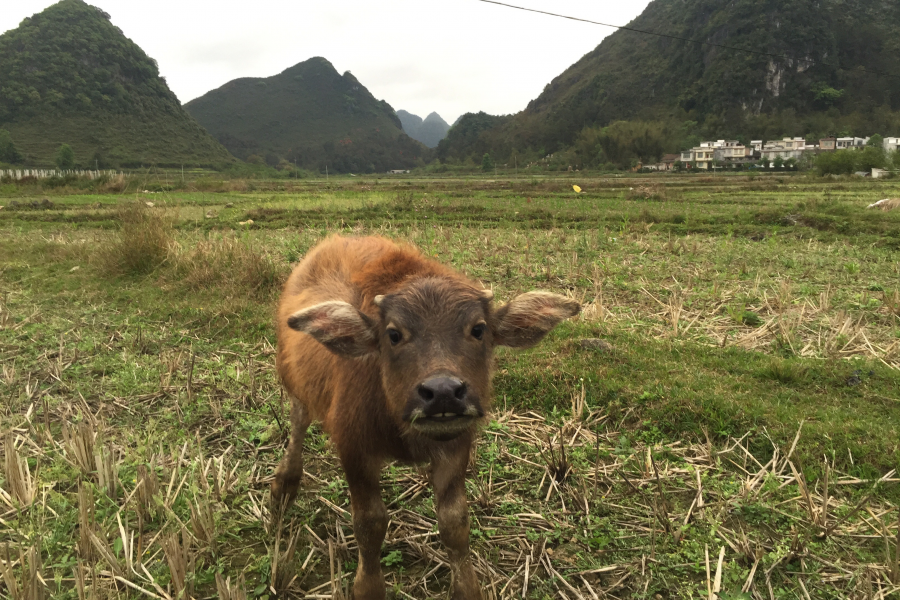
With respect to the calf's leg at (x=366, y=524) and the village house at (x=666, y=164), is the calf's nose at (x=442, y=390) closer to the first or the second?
the calf's leg at (x=366, y=524)

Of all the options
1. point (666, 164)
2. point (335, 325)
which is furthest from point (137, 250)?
point (666, 164)

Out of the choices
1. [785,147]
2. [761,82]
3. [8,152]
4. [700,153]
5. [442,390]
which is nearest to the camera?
[442,390]

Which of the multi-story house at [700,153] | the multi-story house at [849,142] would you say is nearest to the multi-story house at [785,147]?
the multi-story house at [849,142]

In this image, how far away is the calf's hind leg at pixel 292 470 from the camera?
3.05 meters

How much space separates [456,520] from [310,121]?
157 m

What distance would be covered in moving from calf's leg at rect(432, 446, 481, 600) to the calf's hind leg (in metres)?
1.12

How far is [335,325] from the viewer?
2.28m

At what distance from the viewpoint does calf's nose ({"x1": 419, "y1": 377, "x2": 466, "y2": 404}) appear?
1.89 meters

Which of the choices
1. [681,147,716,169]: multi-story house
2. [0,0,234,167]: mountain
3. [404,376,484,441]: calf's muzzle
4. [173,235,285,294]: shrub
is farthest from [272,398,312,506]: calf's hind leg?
[681,147,716,169]: multi-story house

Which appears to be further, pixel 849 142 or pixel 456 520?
pixel 849 142

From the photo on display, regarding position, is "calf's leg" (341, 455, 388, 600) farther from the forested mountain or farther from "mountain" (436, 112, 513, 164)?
"mountain" (436, 112, 513, 164)

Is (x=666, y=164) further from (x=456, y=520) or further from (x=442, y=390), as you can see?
(x=442, y=390)

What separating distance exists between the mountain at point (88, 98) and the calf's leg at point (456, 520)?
70619 mm

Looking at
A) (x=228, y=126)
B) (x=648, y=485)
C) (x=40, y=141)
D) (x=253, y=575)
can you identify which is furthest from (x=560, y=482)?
(x=228, y=126)
